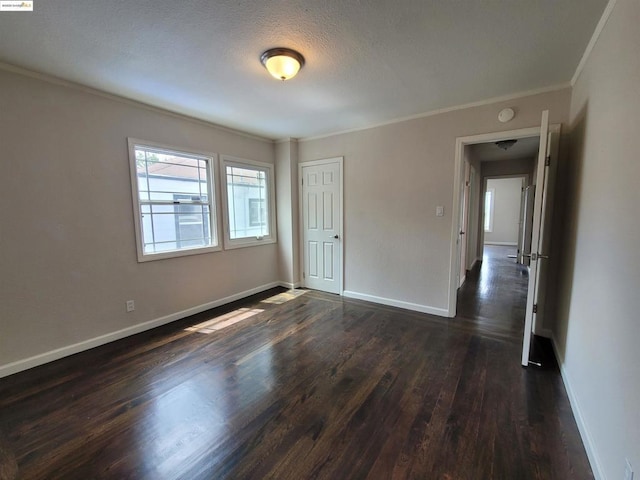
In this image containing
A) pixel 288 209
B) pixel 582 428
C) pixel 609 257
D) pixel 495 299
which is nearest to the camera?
pixel 609 257

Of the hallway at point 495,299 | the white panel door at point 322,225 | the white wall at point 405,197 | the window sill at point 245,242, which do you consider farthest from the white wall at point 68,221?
the hallway at point 495,299

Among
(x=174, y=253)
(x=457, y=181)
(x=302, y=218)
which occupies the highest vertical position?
(x=457, y=181)

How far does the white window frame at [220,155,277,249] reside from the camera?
3900mm

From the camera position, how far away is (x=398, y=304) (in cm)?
380

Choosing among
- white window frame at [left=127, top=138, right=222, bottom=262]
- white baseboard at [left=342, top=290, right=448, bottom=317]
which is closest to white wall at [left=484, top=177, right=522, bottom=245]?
white baseboard at [left=342, top=290, right=448, bottom=317]

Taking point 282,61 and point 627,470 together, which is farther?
point 282,61

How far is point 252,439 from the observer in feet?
5.40

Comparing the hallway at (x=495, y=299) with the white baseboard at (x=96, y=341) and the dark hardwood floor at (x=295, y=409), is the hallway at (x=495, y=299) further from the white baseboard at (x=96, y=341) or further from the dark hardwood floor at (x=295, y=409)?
the white baseboard at (x=96, y=341)

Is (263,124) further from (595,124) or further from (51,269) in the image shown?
(595,124)

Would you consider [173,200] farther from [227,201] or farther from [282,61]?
[282,61]

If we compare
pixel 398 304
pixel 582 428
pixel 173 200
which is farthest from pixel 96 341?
pixel 582 428

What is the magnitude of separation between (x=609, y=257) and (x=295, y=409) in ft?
6.76

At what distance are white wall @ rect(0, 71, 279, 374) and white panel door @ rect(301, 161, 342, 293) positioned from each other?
1.97 meters

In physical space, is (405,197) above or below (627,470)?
above
